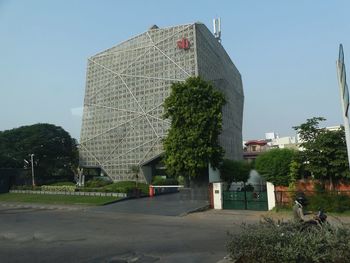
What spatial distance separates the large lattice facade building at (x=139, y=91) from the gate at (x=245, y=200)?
3282 cm

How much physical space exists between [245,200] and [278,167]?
333 cm

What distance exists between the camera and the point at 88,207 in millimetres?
33531

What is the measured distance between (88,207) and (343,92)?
93.9ft

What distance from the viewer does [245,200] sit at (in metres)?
28.4

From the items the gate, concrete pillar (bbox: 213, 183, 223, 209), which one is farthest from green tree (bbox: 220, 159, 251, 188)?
the gate

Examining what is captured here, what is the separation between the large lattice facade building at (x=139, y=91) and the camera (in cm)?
6219

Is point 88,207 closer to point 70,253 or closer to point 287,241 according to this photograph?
point 70,253

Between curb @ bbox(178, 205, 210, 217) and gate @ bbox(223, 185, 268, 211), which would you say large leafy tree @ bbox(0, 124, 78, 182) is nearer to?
curb @ bbox(178, 205, 210, 217)

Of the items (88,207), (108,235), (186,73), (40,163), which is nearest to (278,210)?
(108,235)

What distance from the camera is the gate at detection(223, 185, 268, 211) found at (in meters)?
27.8

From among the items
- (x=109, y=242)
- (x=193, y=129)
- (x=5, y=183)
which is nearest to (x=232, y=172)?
(x=193, y=129)

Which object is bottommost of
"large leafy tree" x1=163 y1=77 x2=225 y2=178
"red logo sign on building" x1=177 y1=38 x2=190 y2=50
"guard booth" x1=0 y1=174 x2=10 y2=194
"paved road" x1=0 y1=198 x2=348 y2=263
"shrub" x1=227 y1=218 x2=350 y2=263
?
"paved road" x1=0 y1=198 x2=348 y2=263

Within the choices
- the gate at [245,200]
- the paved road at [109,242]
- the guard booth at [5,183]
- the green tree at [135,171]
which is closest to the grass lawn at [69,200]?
the gate at [245,200]

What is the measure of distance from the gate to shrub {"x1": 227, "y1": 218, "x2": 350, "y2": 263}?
19.1m
